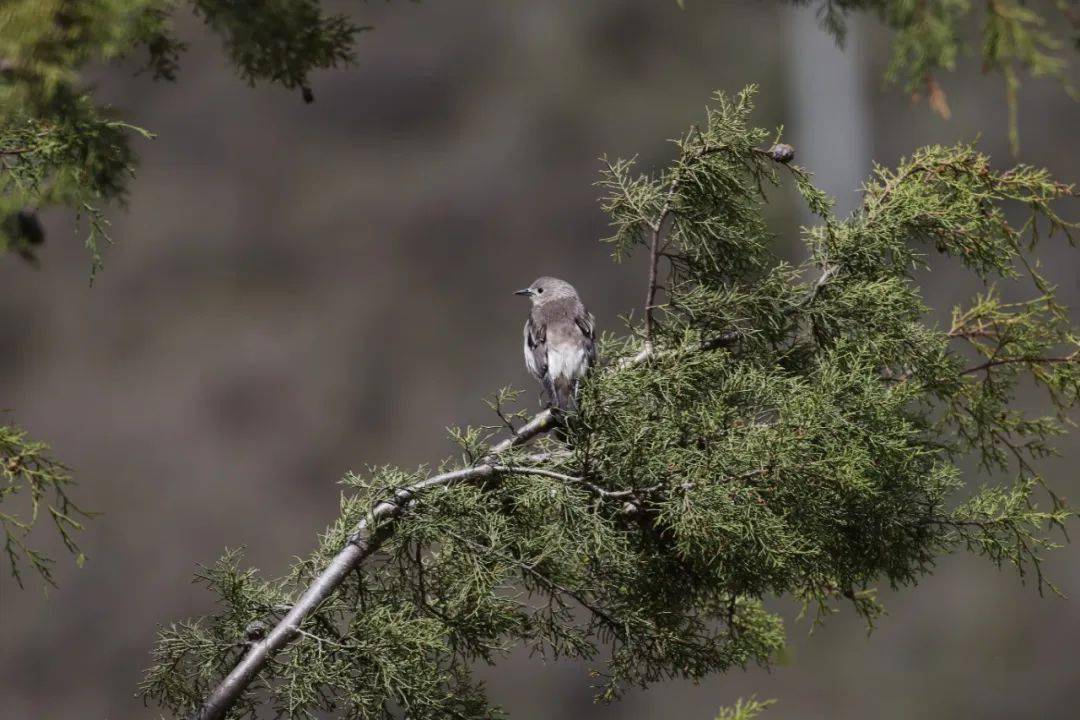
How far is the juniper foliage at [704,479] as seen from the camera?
2045mm

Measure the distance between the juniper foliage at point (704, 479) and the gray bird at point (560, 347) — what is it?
0.68 ft

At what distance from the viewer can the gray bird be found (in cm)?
254

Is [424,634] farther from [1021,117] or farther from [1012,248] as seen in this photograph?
[1021,117]

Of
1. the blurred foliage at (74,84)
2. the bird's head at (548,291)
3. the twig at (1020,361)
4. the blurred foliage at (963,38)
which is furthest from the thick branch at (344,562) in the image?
the bird's head at (548,291)

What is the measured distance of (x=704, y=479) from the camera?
1983mm

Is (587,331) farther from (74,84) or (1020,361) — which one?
(74,84)

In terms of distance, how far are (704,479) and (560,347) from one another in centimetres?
86

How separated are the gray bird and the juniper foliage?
0.68 feet

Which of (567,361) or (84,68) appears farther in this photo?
(567,361)

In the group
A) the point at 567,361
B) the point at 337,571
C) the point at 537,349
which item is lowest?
the point at 337,571

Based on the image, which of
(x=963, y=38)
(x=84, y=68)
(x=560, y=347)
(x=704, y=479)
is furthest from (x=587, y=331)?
(x=84, y=68)

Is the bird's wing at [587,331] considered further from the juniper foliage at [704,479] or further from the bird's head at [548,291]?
the juniper foliage at [704,479]

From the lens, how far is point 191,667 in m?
2.17

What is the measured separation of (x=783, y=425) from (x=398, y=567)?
2.45ft
